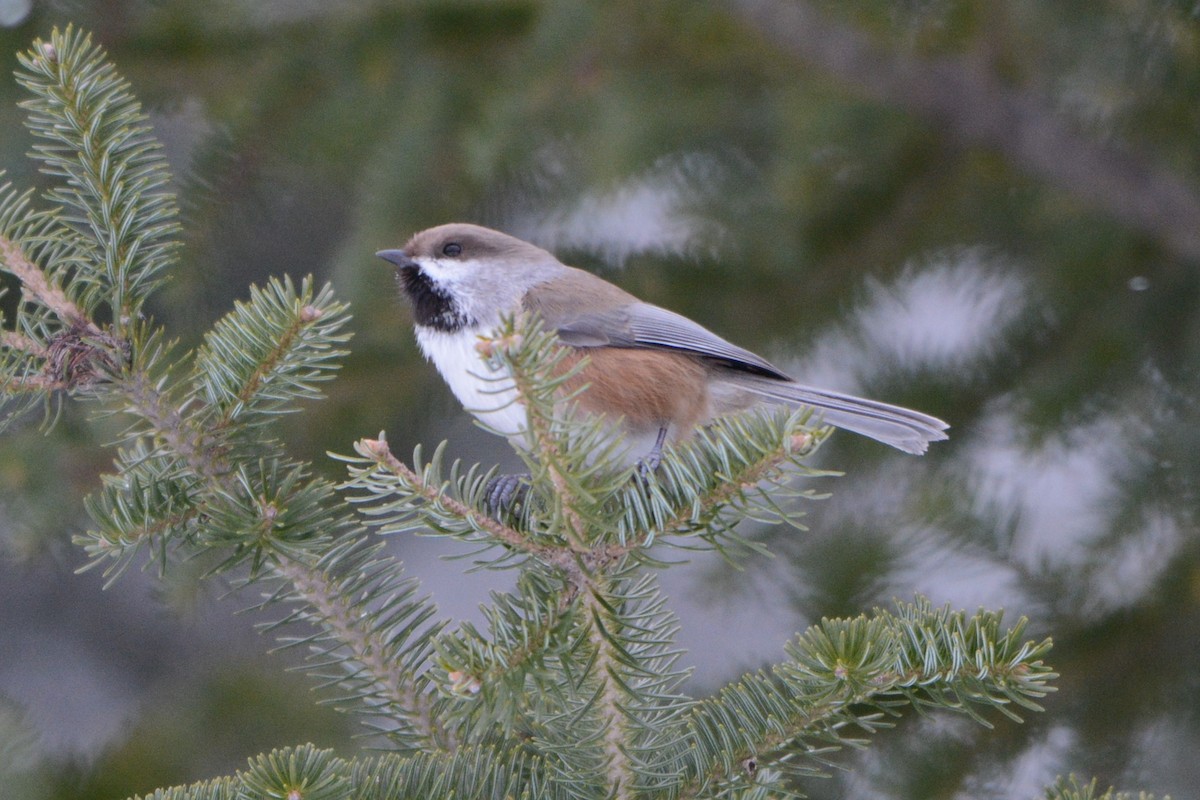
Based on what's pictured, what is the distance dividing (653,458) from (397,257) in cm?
100

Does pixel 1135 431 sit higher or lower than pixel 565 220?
lower

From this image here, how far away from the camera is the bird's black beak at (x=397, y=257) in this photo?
304 centimetres

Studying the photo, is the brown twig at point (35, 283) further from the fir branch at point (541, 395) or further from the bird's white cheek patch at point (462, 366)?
the bird's white cheek patch at point (462, 366)

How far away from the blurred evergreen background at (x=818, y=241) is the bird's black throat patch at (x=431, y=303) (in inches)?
6.2

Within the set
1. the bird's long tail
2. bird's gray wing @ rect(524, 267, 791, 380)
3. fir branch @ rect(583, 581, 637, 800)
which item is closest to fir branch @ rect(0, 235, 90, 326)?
fir branch @ rect(583, 581, 637, 800)

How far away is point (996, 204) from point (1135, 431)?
0.82 m

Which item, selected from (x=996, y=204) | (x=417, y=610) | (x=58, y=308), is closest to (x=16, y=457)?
(x=58, y=308)

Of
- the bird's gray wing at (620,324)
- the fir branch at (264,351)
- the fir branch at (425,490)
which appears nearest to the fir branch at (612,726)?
the fir branch at (425,490)

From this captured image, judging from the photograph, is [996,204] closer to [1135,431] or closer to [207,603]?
[1135,431]

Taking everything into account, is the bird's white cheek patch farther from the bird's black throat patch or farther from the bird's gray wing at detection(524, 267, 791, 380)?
the bird's gray wing at detection(524, 267, 791, 380)

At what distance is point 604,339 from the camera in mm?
3145

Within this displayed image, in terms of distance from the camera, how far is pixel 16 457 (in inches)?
109

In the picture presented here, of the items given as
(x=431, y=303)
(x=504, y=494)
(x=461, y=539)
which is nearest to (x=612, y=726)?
(x=461, y=539)

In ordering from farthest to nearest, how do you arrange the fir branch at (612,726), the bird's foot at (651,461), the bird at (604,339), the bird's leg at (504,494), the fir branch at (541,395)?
the bird at (604,339) < the bird's leg at (504,494) < the bird's foot at (651,461) < the fir branch at (612,726) < the fir branch at (541,395)
